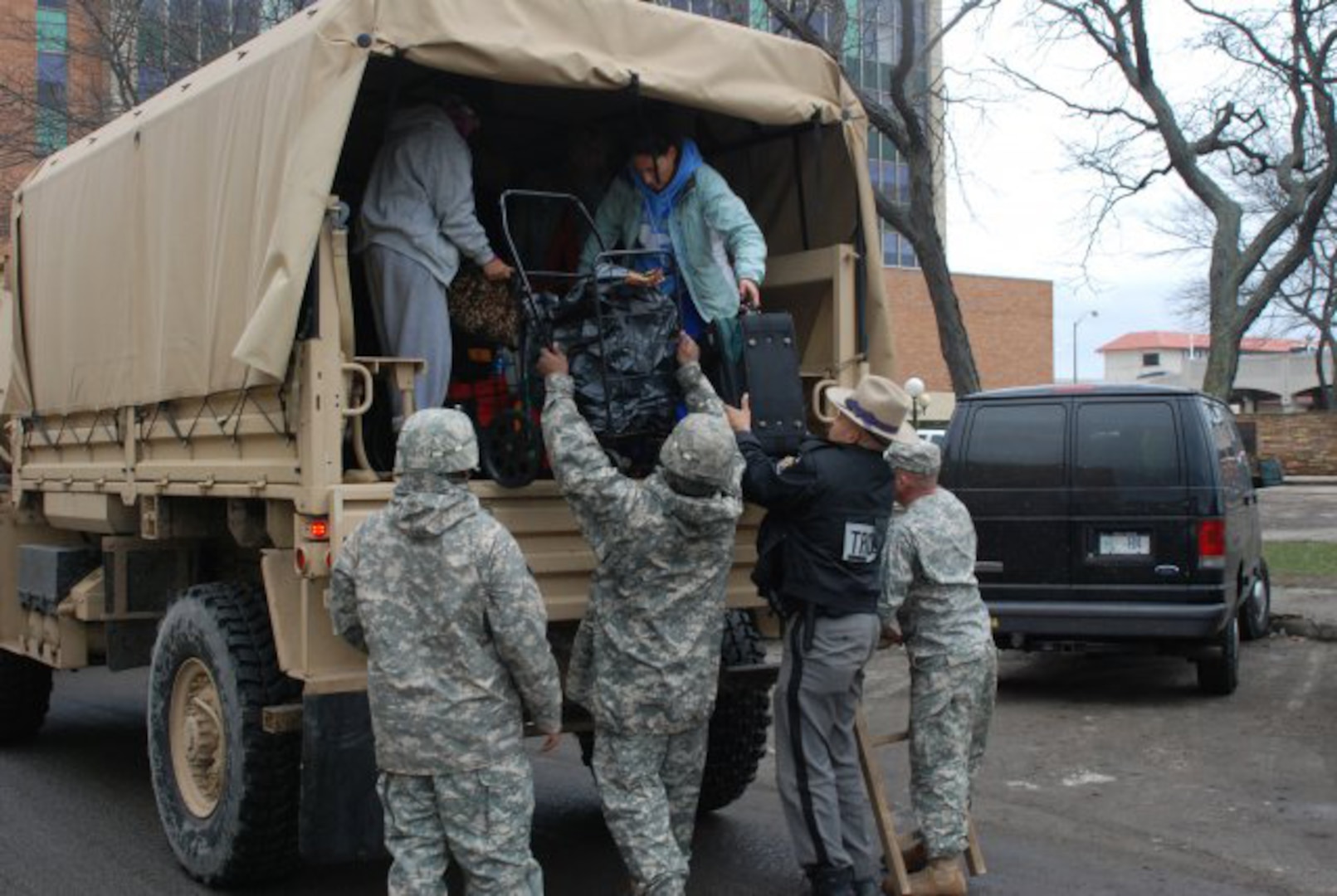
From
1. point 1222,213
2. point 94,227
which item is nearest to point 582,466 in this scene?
point 94,227

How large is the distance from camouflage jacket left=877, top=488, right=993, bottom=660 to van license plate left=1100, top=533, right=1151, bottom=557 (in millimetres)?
3796

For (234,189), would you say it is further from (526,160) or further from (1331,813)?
(1331,813)

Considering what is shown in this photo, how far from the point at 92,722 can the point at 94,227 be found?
3953 millimetres

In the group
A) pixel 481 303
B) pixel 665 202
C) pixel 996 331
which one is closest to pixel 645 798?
pixel 481 303

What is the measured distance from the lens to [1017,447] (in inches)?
370

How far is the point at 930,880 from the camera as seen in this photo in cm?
529

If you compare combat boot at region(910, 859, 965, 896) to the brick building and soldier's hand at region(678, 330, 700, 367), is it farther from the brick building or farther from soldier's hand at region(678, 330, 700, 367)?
the brick building

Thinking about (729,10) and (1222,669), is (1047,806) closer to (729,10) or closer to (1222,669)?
(1222,669)

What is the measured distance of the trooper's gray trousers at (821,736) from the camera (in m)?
5.04

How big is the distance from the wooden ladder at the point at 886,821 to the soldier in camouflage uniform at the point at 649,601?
0.85 m

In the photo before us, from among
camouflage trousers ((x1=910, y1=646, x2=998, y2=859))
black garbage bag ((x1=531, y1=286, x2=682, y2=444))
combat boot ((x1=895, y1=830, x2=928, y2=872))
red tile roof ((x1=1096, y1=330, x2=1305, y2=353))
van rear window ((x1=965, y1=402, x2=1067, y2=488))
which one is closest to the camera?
black garbage bag ((x1=531, y1=286, x2=682, y2=444))

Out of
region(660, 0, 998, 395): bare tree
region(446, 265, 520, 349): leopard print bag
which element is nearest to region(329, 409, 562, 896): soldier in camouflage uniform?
region(446, 265, 520, 349): leopard print bag

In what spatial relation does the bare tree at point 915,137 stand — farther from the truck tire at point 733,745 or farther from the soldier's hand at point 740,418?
the soldier's hand at point 740,418

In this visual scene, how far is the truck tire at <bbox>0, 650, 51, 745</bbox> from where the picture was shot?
8141 millimetres
